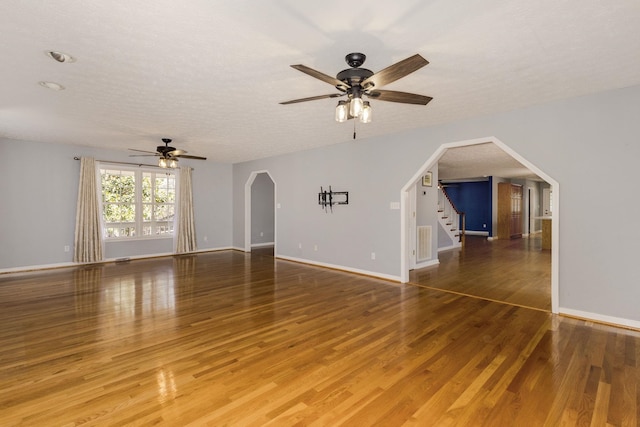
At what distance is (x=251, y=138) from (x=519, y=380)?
5.26m

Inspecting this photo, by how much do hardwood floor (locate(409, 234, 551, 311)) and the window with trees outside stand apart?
6.40 m

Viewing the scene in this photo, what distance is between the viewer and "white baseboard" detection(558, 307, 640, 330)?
11.3 ft

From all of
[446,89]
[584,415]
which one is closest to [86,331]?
[584,415]

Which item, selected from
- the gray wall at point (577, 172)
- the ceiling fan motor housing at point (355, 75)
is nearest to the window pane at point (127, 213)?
the gray wall at point (577, 172)

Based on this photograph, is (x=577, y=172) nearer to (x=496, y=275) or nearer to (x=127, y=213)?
(x=496, y=275)

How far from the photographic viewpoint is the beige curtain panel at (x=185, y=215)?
8383mm

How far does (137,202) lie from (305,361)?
6912 millimetres

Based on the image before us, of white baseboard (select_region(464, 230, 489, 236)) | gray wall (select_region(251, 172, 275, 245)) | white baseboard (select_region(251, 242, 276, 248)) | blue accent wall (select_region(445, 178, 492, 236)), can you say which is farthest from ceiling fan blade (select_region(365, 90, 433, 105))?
white baseboard (select_region(464, 230, 489, 236))

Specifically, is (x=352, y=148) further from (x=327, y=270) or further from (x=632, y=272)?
(x=632, y=272)

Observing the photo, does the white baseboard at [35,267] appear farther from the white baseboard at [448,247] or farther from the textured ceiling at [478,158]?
the white baseboard at [448,247]

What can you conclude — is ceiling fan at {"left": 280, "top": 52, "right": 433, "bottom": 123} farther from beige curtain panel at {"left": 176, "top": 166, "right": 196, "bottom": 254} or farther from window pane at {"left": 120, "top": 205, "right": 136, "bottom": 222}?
window pane at {"left": 120, "top": 205, "right": 136, "bottom": 222}

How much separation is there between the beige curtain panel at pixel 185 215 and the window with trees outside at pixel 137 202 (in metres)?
0.23

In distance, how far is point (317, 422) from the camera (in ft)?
6.43

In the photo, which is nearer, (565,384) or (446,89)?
(565,384)
